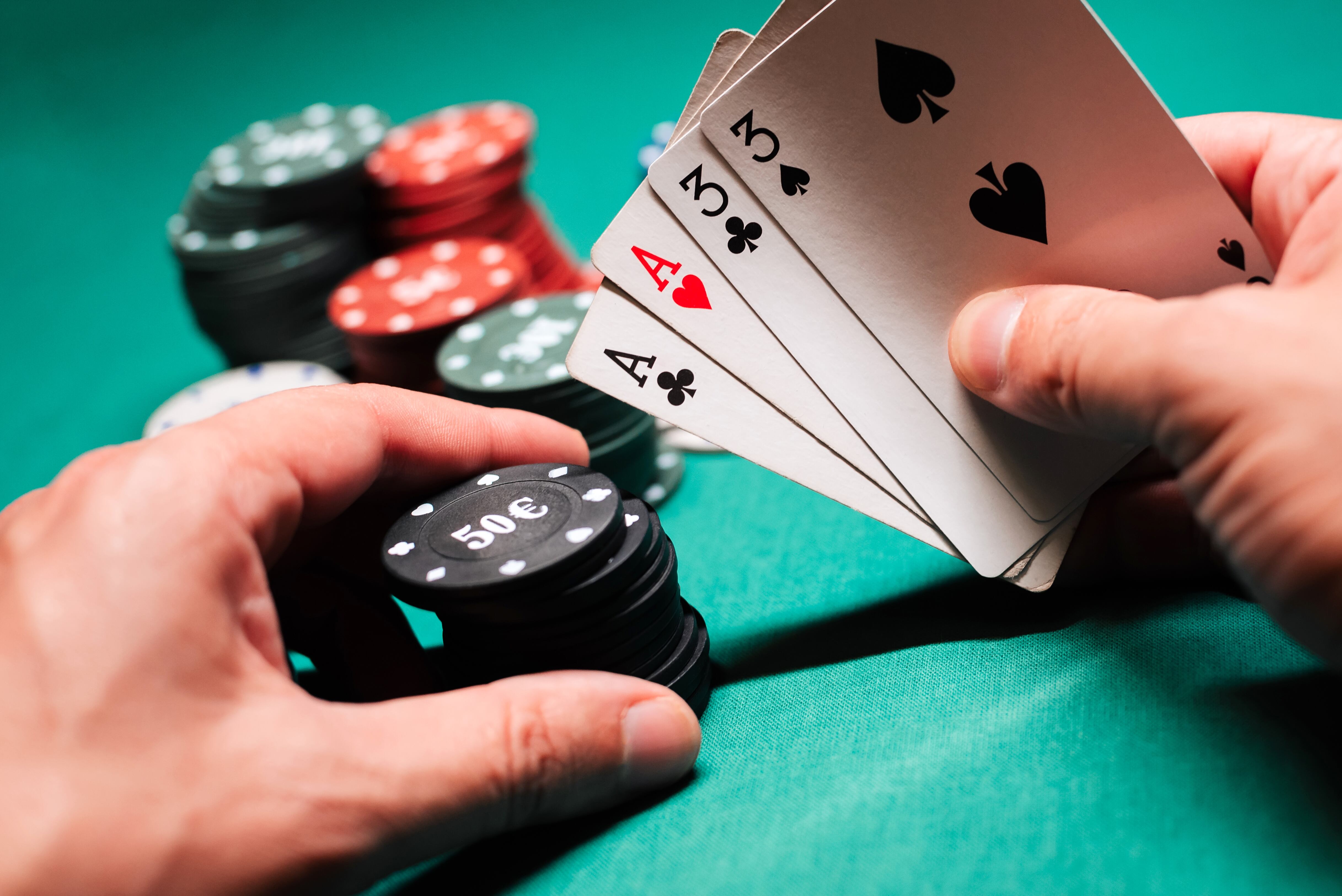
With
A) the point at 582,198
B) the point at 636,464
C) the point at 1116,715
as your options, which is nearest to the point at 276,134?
the point at 582,198

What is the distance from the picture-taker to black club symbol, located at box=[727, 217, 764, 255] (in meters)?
1.54

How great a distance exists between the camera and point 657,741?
4.19 ft

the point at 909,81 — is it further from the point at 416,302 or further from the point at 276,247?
the point at 276,247

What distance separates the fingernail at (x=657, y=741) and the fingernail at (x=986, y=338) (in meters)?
0.68

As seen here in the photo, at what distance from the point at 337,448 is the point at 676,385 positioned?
21.6 inches

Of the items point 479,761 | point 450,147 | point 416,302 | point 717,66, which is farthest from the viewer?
point 450,147

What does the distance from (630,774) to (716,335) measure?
28.0 inches

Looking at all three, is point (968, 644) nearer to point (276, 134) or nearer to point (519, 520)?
point (519, 520)

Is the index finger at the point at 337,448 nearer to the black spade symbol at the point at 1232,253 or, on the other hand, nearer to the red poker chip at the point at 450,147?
the black spade symbol at the point at 1232,253

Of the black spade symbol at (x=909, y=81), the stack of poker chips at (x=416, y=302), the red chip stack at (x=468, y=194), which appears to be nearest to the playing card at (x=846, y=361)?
the black spade symbol at (x=909, y=81)

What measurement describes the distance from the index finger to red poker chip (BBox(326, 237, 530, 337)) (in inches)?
35.8

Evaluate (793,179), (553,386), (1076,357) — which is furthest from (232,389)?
(1076,357)

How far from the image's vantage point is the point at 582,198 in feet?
14.0

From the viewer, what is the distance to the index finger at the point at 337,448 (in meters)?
1.22
